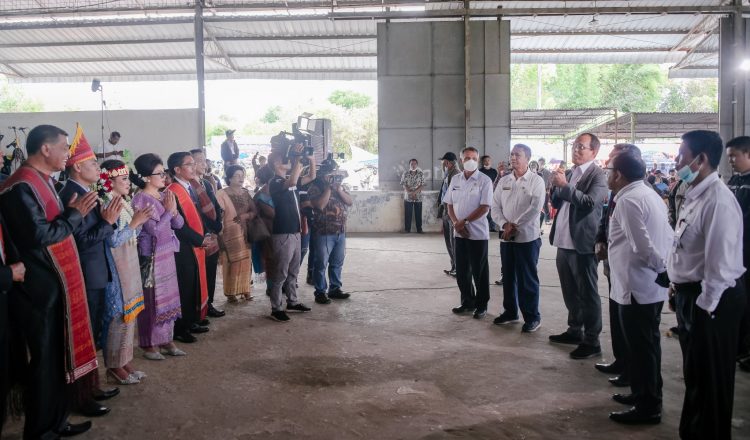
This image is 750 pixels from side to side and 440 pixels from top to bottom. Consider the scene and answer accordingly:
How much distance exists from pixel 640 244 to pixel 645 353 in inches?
23.2

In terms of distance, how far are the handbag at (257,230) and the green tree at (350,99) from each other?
31.8 meters

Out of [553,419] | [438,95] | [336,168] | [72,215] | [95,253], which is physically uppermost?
[438,95]

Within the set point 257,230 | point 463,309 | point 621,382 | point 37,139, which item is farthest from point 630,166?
point 257,230

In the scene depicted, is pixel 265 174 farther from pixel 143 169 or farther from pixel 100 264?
pixel 100 264

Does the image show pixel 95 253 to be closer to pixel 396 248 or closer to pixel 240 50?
pixel 396 248

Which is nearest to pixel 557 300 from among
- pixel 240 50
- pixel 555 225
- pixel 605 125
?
pixel 555 225

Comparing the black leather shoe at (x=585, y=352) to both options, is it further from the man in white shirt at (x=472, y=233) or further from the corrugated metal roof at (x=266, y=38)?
the corrugated metal roof at (x=266, y=38)

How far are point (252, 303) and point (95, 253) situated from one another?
9.93 feet

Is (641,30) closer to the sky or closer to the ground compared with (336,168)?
closer to the sky

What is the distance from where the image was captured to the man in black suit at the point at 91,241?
10.3 feet

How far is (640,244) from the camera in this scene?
3053 mm

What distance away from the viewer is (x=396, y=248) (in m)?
10.2

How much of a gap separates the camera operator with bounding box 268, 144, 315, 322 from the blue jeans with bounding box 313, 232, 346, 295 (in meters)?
0.63

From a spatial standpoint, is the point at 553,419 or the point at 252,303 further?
the point at 252,303
